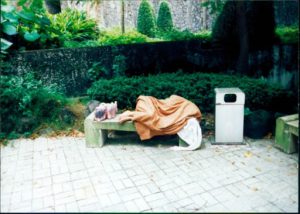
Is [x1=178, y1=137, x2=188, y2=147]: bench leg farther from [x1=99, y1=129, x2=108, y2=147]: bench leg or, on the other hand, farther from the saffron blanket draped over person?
[x1=99, y1=129, x2=108, y2=147]: bench leg

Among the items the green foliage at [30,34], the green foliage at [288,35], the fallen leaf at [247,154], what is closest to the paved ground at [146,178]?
the fallen leaf at [247,154]

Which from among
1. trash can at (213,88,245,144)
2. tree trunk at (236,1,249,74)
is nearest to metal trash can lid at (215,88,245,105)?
Result: trash can at (213,88,245,144)

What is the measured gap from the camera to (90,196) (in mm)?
5039

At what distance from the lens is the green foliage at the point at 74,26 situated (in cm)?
1093

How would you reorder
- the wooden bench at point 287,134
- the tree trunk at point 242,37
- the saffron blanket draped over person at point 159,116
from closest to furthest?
the wooden bench at point 287,134
the saffron blanket draped over person at point 159,116
the tree trunk at point 242,37

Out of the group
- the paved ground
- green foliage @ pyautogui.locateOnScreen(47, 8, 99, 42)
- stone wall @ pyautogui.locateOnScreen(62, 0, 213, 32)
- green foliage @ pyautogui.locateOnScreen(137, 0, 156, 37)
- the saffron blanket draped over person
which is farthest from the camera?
stone wall @ pyautogui.locateOnScreen(62, 0, 213, 32)

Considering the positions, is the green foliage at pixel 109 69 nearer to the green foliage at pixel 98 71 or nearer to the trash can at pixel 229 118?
the green foliage at pixel 98 71

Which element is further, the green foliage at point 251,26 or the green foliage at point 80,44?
the green foliage at point 251,26

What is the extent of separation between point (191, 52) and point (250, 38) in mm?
2010

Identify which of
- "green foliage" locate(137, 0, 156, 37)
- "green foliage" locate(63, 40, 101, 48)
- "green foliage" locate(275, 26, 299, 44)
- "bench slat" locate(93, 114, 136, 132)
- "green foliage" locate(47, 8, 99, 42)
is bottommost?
"bench slat" locate(93, 114, 136, 132)

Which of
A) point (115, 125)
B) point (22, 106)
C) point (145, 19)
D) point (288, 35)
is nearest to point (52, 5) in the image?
point (145, 19)

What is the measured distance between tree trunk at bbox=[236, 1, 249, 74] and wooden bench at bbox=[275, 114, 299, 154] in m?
3.58

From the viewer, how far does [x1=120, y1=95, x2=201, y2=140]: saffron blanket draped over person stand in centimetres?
657

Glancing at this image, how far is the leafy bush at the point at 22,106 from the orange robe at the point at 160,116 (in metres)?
2.59
